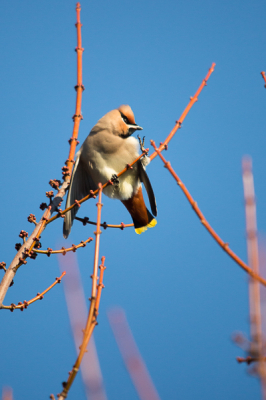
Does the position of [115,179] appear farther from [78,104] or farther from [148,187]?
[78,104]

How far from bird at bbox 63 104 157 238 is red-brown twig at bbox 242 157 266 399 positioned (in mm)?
2935

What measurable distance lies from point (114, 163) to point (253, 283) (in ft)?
10.9

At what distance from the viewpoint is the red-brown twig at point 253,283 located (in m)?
1.04

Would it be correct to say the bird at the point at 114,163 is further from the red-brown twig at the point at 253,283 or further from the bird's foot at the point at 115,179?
the red-brown twig at the point at 253,283

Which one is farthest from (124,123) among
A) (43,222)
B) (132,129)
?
(43,222)

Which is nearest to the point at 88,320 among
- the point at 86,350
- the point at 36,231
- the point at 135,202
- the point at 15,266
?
the point at 86,350

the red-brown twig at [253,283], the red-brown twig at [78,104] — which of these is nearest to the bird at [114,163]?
the red-brown twig at [78,104]

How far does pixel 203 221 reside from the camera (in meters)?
1.37

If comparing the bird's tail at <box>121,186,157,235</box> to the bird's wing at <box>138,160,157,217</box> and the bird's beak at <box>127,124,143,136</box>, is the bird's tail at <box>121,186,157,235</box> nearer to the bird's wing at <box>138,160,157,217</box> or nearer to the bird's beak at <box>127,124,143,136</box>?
the bird's wing at <box>138,160,157,217</box>

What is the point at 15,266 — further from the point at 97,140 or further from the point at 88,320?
the point at 97,140

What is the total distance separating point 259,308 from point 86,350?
0.50 m

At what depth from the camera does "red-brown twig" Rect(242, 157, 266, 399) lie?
1042 mm

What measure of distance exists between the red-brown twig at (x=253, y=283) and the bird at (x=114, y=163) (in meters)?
2.93

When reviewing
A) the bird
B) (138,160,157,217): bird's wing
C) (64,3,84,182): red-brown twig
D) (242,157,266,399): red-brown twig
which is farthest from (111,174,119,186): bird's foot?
(242,157,266,399): red-brown twig
